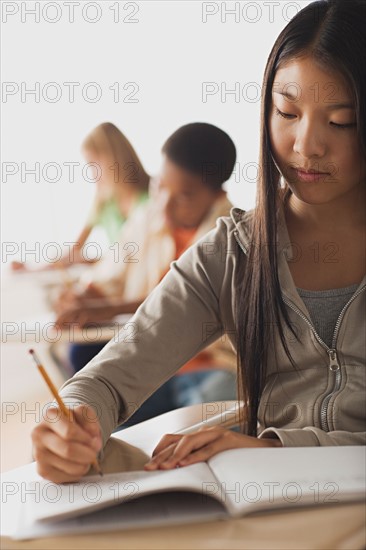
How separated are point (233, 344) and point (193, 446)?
30 centimetres

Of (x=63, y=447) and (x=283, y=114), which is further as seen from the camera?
(x=283, y=114)

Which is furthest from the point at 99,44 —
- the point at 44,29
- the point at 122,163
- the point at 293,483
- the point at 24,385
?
the point at 293,483

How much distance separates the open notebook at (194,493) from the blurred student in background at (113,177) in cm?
216

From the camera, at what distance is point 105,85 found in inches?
144

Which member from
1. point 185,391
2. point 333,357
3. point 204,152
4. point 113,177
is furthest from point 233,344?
point 113,177

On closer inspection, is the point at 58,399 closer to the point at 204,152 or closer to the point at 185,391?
the point at 185,391

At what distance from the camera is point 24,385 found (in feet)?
12.1

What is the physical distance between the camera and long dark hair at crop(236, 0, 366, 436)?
3.42ft

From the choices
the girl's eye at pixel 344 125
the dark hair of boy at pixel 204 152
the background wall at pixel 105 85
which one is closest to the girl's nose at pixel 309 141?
the girl's eye at pixel 344 125

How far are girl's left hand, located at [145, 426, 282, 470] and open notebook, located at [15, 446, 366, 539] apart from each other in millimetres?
32

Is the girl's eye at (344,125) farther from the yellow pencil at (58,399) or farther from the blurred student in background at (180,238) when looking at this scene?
the blurred student in background at (180,238)

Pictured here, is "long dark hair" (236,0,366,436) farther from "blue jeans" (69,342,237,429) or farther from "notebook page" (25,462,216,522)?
"blue jeans" (69,342,237,429)

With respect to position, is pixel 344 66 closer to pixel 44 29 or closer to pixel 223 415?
pixel 223 415

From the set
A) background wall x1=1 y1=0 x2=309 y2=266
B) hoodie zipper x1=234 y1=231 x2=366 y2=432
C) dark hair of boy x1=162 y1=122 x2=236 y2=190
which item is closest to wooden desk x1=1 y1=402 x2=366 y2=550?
hoodie zipper x1=234 y1=231 x2=366 y2=432
